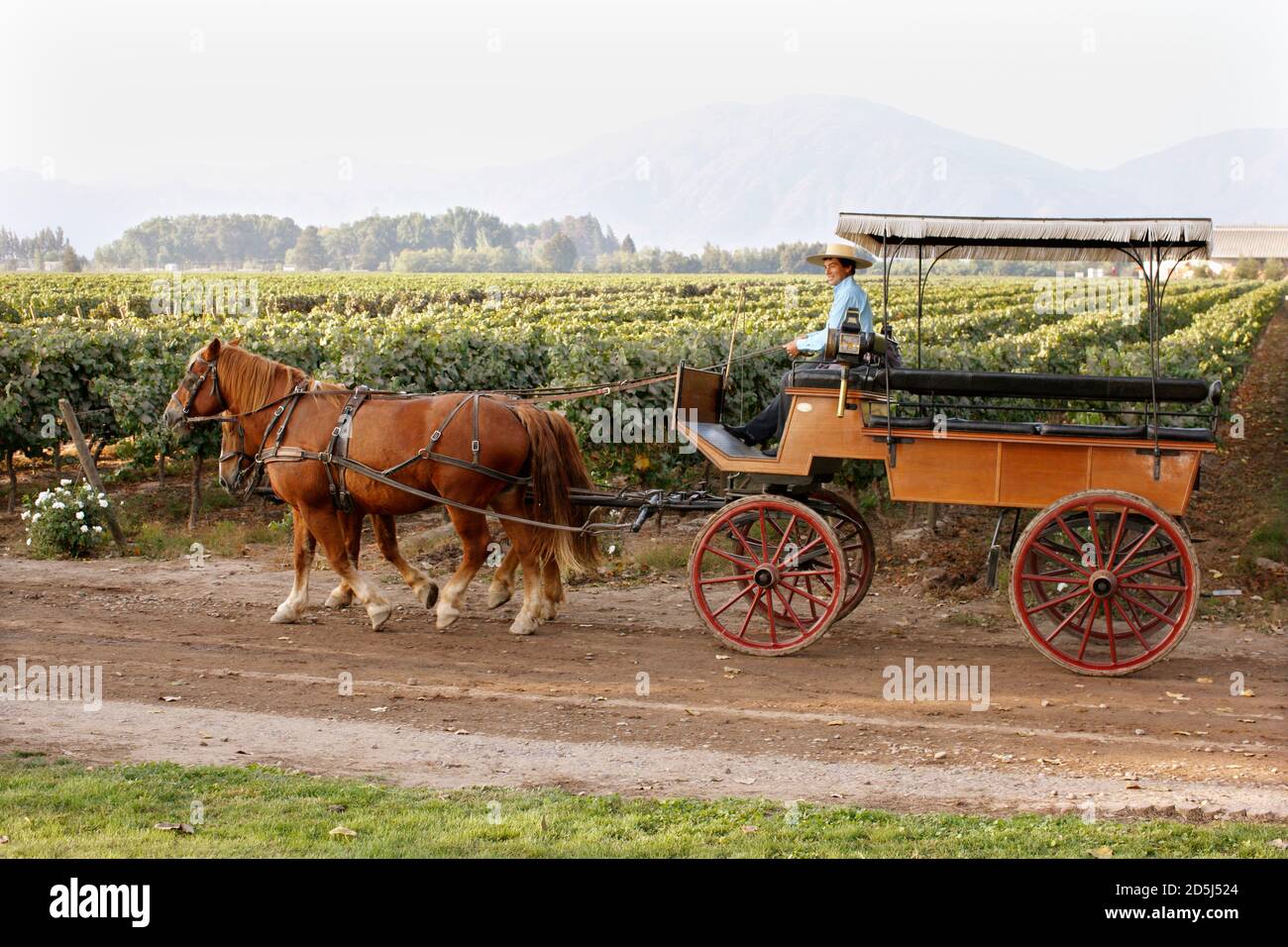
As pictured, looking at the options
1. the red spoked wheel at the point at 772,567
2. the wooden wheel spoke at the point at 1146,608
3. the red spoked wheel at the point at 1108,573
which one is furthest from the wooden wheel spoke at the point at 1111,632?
the red spoked wheel at the point at 772,567

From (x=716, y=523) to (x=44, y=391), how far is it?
36.3 feet

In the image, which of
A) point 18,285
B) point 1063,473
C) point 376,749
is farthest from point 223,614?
point 18,285

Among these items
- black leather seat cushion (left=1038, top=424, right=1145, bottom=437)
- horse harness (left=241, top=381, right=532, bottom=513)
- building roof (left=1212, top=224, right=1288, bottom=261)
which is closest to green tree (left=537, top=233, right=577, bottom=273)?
building roof (left=1212, top=224, right=1288, bottom=261)

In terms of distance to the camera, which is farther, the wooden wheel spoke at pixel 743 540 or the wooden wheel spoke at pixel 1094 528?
the wooden wheel spoke at pixel 743 540

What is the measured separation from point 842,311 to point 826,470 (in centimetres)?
115

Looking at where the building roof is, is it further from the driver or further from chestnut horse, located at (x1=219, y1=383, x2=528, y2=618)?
chestnut horse, located at (x1=219, y1=383, x2=528, y2=618)

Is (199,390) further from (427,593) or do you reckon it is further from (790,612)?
(790,612)

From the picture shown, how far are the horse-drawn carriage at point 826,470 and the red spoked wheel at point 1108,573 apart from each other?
0.02 metres

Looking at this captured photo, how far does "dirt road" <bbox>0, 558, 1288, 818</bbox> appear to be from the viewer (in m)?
6.91

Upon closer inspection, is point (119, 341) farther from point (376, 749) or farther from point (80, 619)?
point (376, 749)

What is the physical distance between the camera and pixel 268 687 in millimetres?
8695

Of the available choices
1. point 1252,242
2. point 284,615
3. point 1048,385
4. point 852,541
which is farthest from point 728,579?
point 1252,242

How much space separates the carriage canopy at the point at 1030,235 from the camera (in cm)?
845

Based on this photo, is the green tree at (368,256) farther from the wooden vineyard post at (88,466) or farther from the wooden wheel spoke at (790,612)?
the wooden wheel spoke at (790,612)
